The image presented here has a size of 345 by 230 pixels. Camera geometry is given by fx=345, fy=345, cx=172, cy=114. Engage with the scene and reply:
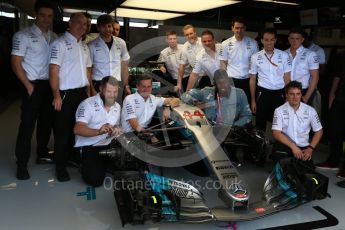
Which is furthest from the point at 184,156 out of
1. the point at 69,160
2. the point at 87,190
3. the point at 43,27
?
the point at 43,27

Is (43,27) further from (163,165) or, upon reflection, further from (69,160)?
(163,165)

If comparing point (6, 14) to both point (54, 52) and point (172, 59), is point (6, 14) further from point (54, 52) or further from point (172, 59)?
point (54, 52)

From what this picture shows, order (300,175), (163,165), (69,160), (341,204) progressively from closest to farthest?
(300,175) → (341,204) → (163,165) → (69,160)

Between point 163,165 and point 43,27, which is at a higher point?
point 43,27

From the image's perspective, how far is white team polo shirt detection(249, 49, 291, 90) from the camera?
11.8ft

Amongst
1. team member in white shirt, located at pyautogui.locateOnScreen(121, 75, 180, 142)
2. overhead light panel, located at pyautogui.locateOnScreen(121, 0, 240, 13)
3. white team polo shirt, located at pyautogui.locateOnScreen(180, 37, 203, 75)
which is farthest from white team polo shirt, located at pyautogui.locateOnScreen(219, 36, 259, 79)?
overhead light panel, located at pyautogui.locateOnScreen(121, 0, 240, 13)

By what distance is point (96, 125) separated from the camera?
9.92 ft

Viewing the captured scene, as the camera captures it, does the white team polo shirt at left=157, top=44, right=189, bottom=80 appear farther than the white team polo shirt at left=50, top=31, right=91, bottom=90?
Yes

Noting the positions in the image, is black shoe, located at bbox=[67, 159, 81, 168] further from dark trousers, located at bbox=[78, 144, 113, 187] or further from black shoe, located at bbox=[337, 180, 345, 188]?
black shoe, located at bbox=[337, 180, 345, 188]

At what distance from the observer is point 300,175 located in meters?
2.45

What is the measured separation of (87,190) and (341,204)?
6.81 ft

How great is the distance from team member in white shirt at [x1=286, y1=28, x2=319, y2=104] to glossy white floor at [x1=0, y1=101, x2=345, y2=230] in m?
1.00

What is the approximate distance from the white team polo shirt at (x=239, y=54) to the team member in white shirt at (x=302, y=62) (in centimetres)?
48

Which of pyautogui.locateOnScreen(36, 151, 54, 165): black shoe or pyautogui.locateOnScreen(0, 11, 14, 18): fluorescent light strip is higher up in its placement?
pyautogui.locateOnScreen(0, 11, 14, 18): fluorescent light strip
